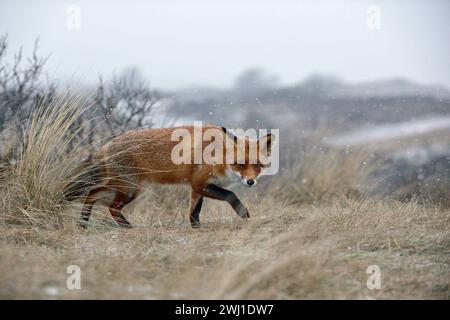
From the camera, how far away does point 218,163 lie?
519cm

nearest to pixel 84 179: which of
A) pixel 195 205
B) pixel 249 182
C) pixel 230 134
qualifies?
pixel 195 205

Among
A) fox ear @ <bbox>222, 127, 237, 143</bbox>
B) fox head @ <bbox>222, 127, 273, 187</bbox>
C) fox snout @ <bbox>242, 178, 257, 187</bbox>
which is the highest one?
fox ear @ <bbox>222, 127, 237, 143</bbox>

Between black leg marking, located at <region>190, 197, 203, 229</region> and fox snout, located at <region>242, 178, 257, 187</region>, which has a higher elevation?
fox snout, located at <region>242, 178, 257, 187</region>

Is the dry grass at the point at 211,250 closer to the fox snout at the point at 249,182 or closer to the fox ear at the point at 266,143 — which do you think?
the fox snout at the point at 249,182

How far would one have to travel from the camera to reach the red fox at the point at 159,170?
16.8 ft

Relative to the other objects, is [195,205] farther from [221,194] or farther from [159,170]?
[159,170]

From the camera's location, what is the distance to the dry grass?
3.12m

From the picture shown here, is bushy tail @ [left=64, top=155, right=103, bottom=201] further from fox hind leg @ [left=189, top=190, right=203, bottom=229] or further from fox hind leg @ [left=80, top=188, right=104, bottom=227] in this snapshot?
fox hind leg @ [left=189, top=190, right=203, bottom=229]

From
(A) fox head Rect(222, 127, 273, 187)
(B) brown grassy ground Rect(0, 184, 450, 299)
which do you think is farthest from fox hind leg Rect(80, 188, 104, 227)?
(A) fox head Rect(222, 127, 273, 187)

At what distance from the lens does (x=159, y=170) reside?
5.27 metres

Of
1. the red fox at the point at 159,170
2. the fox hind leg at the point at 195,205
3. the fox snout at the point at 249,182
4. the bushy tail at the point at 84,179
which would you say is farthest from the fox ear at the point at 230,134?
the bushy tail at the point at 84,179

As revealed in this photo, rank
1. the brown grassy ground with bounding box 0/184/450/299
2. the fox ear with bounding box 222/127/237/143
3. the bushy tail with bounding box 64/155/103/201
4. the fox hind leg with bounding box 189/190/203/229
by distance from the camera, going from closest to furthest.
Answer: the brown grassy ground with bounding box 0/184/450/299 → the bushy tail with bounding box 64/155/103/201 → the fox ear with bounding box 222/127/237/143 → the fox hind leg with bounding box 189/190/203/229

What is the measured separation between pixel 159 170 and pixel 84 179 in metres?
0.73
